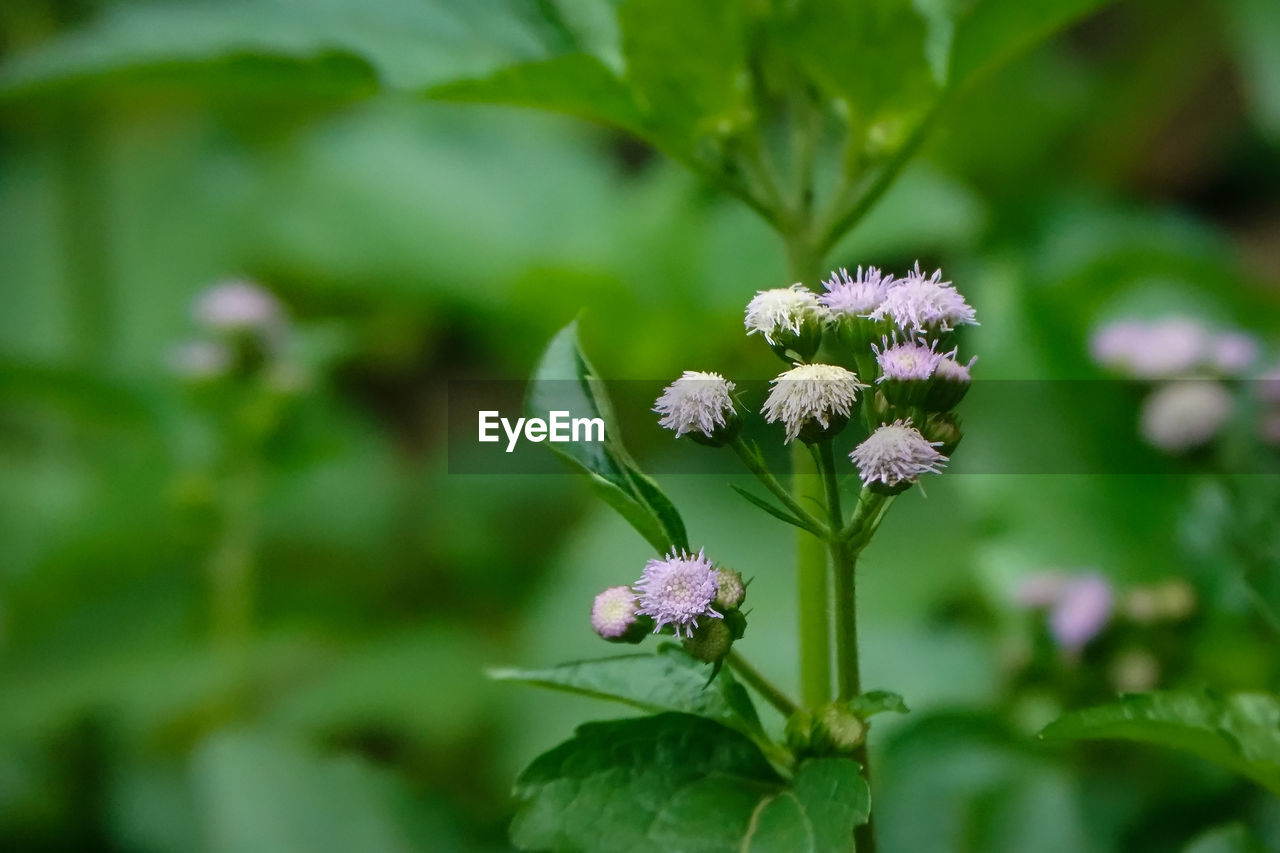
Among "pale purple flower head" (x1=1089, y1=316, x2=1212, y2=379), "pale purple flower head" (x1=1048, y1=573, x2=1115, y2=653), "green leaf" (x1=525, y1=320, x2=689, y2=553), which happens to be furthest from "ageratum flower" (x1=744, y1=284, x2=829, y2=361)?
"pale purple flower head" (x1=1089, y1=316, x2=1212, y2=379)

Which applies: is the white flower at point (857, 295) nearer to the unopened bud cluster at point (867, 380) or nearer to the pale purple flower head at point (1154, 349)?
the unopened bud cluster at point (867, 380)

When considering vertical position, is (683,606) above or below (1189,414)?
below

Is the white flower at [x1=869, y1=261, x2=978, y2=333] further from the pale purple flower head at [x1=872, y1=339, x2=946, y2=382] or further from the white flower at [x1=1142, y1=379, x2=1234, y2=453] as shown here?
the white flower at [x1=1142, y1=379, x2=1234, y2=453]

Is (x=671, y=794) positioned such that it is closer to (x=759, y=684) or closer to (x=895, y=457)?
(x=759, y=684)

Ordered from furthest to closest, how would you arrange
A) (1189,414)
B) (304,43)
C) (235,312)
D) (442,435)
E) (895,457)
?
(442,435) → (235,312) → (1189,414) → (304,43) → (895,457)

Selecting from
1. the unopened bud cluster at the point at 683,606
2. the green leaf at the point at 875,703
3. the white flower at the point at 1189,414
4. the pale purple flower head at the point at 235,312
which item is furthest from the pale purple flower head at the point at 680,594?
the pale purple flower head at the point at 235,312

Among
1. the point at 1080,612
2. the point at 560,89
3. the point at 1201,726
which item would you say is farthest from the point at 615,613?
the point at 1080,612

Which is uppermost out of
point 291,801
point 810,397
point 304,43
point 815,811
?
point 304,43
